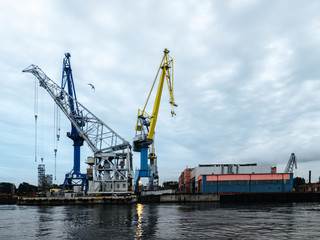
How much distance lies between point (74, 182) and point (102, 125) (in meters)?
21.9

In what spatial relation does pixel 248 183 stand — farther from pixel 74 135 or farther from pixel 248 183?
pixel 74 135

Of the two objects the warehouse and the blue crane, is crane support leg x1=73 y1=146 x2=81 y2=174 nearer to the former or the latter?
the blue crane

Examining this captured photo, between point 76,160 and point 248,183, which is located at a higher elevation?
point 76,160

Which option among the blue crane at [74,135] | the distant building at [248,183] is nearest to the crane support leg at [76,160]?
the blue crane at [74,135]

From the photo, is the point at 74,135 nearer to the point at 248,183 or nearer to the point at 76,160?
the point at 76,160

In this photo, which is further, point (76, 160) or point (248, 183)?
point (76, 160)

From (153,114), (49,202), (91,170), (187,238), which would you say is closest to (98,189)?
(91,170)

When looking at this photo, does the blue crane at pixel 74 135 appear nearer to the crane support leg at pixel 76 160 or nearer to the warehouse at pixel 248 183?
the crane support leg at pixel 76 160

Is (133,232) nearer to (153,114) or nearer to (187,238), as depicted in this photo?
(187,238)

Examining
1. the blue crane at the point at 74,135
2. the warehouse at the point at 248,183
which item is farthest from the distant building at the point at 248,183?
the blue crane at the point at 74,135

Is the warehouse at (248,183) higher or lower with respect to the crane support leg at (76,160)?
lower

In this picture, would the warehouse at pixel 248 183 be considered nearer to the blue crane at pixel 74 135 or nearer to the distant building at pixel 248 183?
the distant building at pixel 248 183

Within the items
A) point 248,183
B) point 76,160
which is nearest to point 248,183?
point 248,183

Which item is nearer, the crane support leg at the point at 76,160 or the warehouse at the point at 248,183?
the warehouse at the point at 248,183
